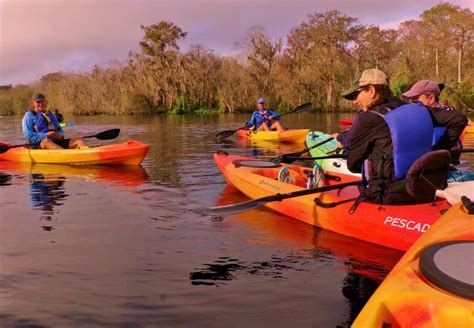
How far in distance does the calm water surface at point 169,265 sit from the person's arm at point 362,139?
876 millimetres

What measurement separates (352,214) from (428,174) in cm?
92

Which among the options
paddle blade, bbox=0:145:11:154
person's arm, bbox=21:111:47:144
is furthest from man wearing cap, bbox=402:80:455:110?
paddle blade, bbox=0:145:11:154

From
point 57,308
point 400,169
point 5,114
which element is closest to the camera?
point 57,308

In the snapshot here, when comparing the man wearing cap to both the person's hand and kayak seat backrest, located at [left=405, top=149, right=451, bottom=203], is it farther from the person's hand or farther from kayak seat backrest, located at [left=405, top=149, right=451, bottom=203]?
the person's hand

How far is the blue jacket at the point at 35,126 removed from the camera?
927 cm

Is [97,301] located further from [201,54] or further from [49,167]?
[201,54]

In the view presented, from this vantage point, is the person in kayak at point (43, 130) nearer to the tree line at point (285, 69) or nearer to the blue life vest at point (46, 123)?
the blue life vest at point (46, 123)

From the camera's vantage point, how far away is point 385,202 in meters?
4.22

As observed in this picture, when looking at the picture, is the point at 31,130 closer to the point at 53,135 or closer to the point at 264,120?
the point at 53,135

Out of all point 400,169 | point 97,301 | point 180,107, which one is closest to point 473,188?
point 400,169

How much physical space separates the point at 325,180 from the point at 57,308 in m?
3.80

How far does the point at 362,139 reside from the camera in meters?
3.95

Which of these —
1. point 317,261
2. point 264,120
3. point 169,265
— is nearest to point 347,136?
point 317,261

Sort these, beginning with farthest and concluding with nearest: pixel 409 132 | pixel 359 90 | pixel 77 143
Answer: pixel 77 143 < pixel 359 90 < pixel 409 132
